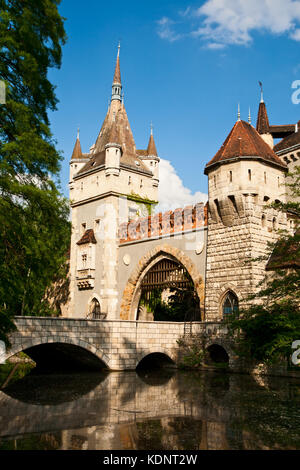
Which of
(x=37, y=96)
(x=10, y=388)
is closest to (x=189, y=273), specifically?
(x=10, y=388)

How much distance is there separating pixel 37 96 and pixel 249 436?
730cm

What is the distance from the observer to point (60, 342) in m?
16.9

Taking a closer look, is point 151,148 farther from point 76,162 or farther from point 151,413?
point 151,413

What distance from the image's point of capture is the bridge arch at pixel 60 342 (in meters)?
15.8

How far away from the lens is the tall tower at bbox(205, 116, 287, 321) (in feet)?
60.7

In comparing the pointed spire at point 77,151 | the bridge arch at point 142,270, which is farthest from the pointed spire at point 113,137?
the bridge arch at point 142,270

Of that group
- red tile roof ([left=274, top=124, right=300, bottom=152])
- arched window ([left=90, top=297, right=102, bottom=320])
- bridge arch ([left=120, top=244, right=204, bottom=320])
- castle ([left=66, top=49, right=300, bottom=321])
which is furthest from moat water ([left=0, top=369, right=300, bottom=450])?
red tile roof ([left=274, top=124, right=300, bottom=152])

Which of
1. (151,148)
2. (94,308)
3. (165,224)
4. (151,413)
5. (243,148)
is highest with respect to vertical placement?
(151,148)

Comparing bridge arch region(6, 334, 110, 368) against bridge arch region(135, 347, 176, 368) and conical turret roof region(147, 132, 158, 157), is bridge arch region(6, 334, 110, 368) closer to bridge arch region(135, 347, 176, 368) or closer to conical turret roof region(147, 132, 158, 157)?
bridge arch region(135, 347, 176, 368)

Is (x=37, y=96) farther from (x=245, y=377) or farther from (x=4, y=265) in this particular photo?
(x=245, y=377)

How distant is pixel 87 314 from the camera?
27375 millimetres

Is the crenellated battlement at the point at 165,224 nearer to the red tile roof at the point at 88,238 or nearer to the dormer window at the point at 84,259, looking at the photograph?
the red tile roof at the point at 88,238

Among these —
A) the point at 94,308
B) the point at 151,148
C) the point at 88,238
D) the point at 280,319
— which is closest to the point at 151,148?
the point at 151,148

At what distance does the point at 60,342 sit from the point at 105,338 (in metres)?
1.90
